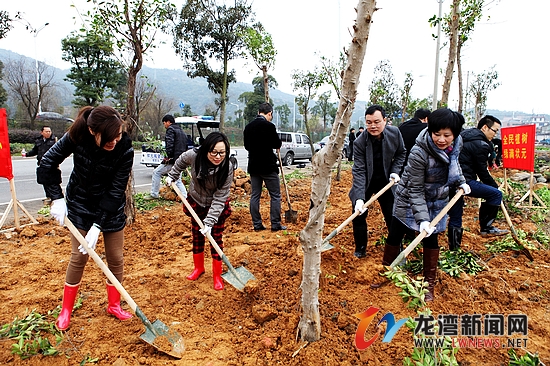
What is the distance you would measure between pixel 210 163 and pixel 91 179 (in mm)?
897

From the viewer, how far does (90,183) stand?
228cm

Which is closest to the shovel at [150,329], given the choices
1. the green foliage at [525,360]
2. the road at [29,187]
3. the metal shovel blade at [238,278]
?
the metal shovel blade at [238,278]

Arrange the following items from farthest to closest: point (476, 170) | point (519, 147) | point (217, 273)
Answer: point (519, 147) → point (476, 170) → point (217, 273)

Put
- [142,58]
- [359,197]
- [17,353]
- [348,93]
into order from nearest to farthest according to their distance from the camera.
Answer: [348,93] < [17,353] < [359,197] < [142,58]

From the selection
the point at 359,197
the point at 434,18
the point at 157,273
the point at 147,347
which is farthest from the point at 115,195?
the point at 434,18

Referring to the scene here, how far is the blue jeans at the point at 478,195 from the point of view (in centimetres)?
373

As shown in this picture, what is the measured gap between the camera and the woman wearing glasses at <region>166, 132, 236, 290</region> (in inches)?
108

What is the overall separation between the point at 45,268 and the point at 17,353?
1627mm

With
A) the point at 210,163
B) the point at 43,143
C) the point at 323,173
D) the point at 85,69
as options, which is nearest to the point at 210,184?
the point at 210,163

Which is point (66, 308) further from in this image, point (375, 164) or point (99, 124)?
point (375, 164)

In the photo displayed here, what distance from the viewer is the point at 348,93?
5.59ft

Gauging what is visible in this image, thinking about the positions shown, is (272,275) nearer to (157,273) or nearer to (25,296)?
(157,273)

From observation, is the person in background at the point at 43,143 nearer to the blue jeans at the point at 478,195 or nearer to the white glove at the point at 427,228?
the white glove at the point at 427,228

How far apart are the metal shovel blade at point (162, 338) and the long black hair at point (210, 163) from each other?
115cm
